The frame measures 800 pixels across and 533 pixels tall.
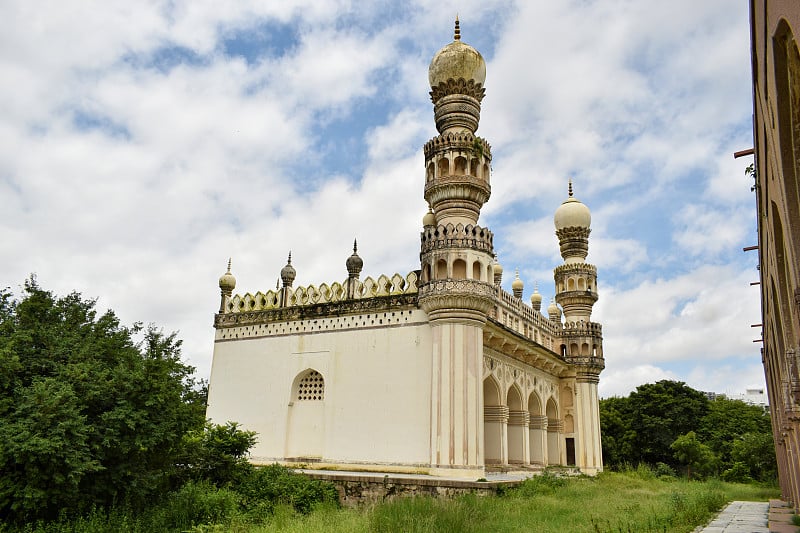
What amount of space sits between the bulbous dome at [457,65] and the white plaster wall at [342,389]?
6.87 meters

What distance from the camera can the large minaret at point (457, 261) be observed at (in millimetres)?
14758

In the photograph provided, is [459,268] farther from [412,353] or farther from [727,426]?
[727,426]

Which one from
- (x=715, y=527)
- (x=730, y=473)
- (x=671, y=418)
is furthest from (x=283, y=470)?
(x=671, y=418)

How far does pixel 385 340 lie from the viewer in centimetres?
1653

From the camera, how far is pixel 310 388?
1772cm

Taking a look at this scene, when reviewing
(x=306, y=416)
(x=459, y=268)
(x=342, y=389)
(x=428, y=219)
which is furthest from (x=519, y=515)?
(x=428, y=219)

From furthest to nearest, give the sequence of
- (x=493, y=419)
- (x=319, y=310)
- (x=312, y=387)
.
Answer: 1. (x=493, y=419)
2. (x=319, y=310)
3. (x=312, y=387)

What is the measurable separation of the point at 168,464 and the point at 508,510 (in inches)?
251

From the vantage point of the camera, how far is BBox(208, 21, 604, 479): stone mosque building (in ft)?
50.1

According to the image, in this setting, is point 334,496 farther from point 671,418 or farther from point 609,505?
point 671,418

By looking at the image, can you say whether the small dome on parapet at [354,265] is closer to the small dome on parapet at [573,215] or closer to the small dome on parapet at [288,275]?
the small dome on parapet at [288,275]

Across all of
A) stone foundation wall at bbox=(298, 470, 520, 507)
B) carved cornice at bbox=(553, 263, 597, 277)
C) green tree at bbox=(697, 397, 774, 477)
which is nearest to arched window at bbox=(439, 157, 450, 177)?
stone foundation wall at bbox=(298, 470, 520, 507)

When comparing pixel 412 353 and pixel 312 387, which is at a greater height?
pixel 412 353

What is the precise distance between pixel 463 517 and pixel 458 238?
7401 millimetres
